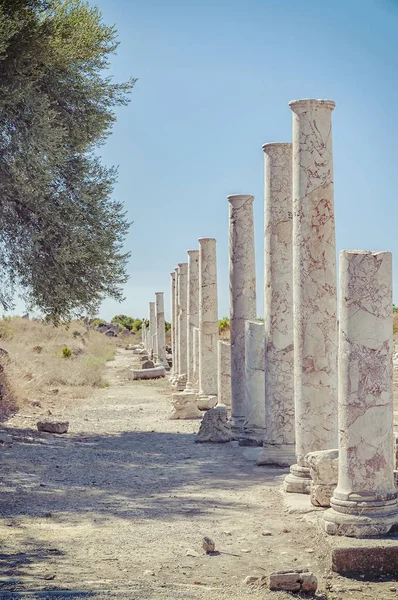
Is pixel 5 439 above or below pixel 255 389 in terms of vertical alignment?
below

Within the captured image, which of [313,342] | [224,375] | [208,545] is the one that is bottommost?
[208,545]

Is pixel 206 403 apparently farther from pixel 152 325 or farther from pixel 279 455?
pixel 152 325

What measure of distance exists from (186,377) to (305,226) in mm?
17125

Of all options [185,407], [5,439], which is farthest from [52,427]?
[185,407]

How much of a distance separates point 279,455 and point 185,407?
6736 mm

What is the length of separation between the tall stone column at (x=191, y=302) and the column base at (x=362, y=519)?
15.8 m

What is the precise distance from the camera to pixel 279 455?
11.4 m

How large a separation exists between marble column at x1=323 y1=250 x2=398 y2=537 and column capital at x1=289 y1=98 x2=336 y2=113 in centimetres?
254

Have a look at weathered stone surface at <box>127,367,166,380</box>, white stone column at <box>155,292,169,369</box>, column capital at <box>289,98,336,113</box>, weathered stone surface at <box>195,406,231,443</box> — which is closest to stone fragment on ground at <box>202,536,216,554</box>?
column capital at <box>289,98,336,113</box>

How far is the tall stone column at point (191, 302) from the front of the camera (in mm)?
23670

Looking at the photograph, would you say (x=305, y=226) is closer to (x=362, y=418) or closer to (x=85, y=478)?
(x=362, y=418)

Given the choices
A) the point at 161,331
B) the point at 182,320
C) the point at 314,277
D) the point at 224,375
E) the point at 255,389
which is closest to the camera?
the point at 314,277

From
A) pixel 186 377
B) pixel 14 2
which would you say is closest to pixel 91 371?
pixel 186 377

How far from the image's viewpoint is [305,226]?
369 inches
